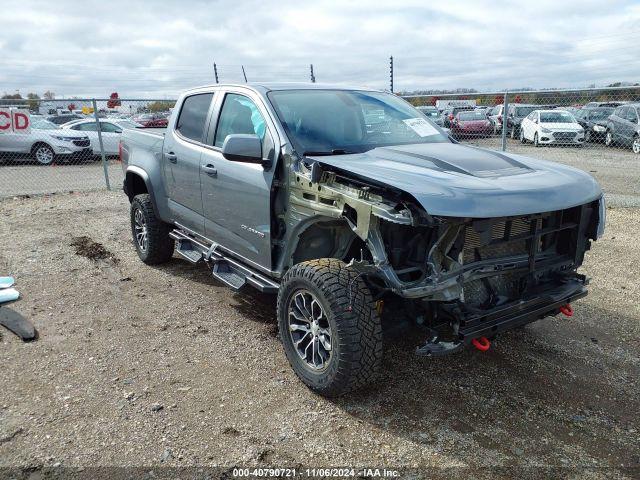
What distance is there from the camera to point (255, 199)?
12.8 ft

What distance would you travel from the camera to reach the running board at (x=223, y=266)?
4.06 metres

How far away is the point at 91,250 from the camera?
673 cm

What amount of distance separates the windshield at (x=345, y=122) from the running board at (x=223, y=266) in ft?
3.45

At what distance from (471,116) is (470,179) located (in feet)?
49.5

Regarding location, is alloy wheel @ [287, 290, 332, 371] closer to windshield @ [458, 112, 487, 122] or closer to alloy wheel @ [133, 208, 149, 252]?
alloy wheel @ [133, 208, 149, 252]

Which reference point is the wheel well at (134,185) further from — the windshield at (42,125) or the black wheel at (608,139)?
the black wheel at (608,139)

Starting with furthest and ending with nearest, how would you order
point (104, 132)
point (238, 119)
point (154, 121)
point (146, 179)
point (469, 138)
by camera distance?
point (154, 121) → point (104, 132) → point (469, 138) → point (146, 179) → point (238, 119)

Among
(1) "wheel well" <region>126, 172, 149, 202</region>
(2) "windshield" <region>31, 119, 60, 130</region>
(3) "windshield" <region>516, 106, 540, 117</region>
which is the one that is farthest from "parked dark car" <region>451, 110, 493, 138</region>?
(2) "windshield" <region>31, 119, 60, 130</region>

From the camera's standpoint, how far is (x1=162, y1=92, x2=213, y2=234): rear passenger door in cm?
476

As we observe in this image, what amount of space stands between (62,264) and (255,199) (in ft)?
11.3

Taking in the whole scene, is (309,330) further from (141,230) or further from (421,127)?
(141,230)

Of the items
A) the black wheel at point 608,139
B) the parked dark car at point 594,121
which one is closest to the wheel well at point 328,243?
the parked dark car at point 594,121

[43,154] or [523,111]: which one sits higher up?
[523,111]

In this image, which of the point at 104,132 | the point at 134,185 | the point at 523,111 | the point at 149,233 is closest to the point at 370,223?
the point at 149,233
